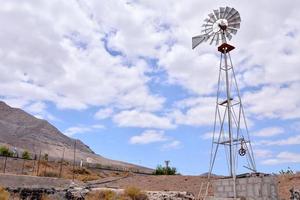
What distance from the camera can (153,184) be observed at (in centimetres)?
2825

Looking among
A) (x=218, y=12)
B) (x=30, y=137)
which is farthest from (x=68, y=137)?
(x=218, y=12)

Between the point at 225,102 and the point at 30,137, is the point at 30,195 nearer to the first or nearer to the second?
the point at 225,102

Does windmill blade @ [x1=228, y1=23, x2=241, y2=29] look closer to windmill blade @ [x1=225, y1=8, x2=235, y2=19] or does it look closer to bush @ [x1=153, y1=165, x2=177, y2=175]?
windmill blade @ [x1=225, y1=8, x2=235, y2=19]

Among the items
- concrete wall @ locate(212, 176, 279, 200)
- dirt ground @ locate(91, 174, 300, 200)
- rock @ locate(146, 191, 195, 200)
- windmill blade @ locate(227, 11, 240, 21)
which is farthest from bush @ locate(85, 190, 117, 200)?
windmill blade @ locate(227, 11, 240, 21)

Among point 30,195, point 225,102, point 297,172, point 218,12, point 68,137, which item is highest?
point 68,137

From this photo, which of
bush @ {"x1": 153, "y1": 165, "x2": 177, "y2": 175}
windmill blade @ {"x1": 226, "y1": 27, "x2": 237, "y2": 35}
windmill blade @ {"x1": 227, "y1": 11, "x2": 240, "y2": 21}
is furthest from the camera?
bush @ {"x1": 153, "y1": 165, "x2": 177, "y2": 175}

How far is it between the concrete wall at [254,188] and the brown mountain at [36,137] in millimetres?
58831

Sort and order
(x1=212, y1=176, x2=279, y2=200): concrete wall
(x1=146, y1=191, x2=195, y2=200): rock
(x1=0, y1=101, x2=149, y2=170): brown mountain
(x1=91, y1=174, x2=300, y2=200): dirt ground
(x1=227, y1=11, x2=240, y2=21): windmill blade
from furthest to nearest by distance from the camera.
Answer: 1. (x1=0, y1=101, x2=149, y2=170): brown mountain
2. (x1=91, y1=174, x2=300, y2=200): dirt ground
3. (x1=227, y1=11, x2=240, y2=21): windmill blade
4. (x1=146, y1=191, x2=195, y2=200): rock
5. (x1=212, y1=176, x2=279, y2=200): concrete wall

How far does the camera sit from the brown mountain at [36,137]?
82.4 m

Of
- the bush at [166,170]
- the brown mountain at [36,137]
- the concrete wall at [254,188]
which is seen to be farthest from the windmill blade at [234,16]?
the brown mountain at [36,137]

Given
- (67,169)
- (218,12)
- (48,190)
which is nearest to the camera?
(218,12)

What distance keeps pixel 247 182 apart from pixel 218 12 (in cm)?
950

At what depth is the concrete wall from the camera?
17.7m

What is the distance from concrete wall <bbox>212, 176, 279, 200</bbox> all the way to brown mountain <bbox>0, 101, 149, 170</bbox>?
58.8 m
